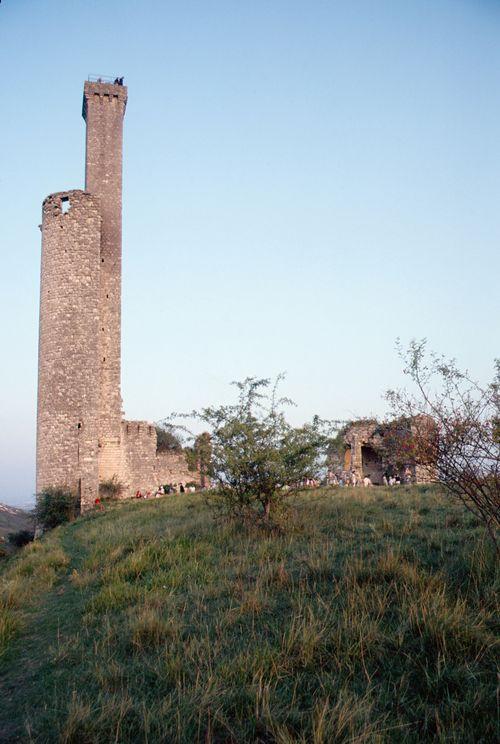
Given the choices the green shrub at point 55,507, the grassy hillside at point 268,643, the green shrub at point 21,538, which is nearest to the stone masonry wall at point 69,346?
the green shrub at point 55,507

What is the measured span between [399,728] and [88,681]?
2.32 meters

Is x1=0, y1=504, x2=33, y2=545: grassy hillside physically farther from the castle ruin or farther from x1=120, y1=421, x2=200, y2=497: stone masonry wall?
the castle ruin

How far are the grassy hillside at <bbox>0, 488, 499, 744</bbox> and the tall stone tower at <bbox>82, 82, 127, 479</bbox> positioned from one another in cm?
1645

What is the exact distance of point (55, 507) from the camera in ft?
68.7

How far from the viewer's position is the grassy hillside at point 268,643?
3600 mm

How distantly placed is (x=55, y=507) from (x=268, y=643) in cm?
1798

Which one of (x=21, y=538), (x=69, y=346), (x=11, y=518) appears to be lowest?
(x=11, y=518)

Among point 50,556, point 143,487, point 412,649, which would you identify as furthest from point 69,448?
point 412,649

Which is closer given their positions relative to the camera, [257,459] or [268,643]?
[268,643]

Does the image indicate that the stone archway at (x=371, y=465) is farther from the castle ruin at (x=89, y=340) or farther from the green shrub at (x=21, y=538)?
the green shrub at (x=21, y=538)

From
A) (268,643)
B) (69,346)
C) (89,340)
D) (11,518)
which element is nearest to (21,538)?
(69,346)

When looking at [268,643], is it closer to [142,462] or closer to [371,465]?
[142,462]

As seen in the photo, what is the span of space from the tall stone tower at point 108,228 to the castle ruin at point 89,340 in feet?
0.13

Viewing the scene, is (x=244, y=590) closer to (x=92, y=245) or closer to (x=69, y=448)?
(x=69, y=448)
